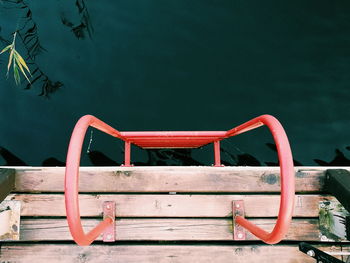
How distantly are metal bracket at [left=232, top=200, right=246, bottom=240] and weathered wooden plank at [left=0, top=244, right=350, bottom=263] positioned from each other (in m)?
0.13

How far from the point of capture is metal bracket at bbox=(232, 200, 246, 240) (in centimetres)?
229

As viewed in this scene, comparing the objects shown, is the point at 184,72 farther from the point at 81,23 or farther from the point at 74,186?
the point at 74,186

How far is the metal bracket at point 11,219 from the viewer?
2268mm

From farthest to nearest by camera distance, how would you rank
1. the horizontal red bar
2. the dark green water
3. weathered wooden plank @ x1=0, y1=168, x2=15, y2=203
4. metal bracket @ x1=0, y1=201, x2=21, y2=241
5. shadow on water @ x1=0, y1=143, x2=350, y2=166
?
the dark green water
shadow on water @ x1=0, y1=143, x2=350, y2=166
the horizontal red bar
metal bracket @ x1=0, y1=201, x2=21, y2=241
weathered wooden plank @ x1=0, y1=168, x2=15, y2=203

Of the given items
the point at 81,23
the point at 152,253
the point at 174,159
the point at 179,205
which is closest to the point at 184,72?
the point at 174,159

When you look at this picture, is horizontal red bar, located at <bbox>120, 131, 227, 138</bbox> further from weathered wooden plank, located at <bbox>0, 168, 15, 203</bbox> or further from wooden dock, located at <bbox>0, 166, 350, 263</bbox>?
weathered wooden plank, located at <bbox>0, 168, 15, 203</bbox>

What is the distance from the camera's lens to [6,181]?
2.20m

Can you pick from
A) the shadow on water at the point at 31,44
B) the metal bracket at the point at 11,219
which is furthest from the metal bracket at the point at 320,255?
the shadow on water at the point at 31,44

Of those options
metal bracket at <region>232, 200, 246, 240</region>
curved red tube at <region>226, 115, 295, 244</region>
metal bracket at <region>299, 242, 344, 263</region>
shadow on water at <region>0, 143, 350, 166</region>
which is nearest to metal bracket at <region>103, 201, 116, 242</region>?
metal bracket at <region>232, 200, 246, 240</region>

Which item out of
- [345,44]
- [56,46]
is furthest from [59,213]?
[345,44]

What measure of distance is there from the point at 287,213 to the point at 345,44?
420cm

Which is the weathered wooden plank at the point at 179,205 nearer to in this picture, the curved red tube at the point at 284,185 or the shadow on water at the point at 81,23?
the curved red tube at the point at 284,185

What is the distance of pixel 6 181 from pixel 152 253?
1.25 metres

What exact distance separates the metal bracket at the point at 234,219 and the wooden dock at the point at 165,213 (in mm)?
35
